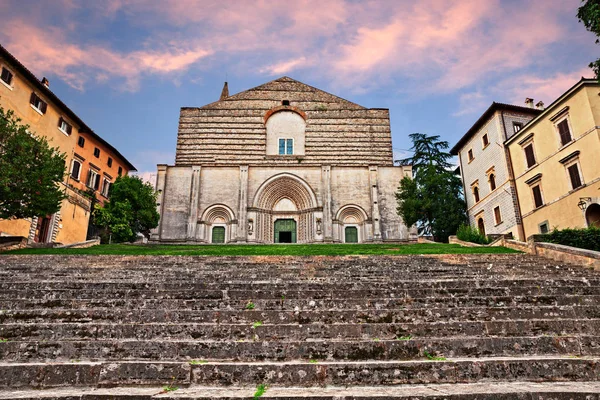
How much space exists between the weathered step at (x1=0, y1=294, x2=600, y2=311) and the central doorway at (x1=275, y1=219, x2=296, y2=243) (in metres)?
21.5

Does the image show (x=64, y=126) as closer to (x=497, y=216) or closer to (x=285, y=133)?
(x=285, y=133)

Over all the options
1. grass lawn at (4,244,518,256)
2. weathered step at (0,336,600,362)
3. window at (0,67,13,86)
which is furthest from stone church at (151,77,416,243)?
weathered step at (0,336,600,362)

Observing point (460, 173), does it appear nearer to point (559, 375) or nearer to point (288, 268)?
point (288, 268)

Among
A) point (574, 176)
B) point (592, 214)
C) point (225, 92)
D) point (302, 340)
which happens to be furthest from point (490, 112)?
point (225, 92)

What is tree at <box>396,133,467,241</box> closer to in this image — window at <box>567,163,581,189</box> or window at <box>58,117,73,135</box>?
window at <box>567,163,581,189</box>

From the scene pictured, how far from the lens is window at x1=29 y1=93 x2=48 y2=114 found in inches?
885

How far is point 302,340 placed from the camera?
16.8 ft

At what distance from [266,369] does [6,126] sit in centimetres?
1842

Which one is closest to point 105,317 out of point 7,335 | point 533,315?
point 7,335

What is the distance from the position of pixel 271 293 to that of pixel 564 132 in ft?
69.2

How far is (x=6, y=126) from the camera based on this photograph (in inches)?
661

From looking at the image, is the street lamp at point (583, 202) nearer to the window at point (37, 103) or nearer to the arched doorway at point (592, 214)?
the arched doorway at point (592, 214)

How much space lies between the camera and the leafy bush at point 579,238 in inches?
577

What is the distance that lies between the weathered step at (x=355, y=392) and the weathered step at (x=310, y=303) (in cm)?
241
